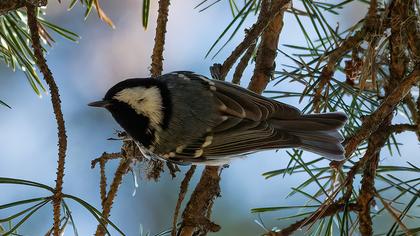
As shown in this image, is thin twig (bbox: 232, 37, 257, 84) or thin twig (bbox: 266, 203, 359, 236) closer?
thin twig (bbox: 266, 203, 359, 236)

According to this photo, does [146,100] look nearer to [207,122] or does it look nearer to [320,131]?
[207,122]

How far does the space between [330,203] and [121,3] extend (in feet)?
6.24

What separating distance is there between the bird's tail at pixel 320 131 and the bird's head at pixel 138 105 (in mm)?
240

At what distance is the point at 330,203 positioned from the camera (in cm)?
93

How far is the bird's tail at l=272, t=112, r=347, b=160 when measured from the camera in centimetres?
120

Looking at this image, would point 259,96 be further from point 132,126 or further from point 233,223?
point 233,223

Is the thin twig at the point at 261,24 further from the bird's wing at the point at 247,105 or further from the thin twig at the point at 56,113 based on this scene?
the thin twig at the point at 56,113

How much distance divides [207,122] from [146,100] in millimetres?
133

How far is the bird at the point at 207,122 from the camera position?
49.6 inches

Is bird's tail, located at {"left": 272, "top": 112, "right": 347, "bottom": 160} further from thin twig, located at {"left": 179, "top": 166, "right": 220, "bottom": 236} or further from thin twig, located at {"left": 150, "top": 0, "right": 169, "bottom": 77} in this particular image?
thin twig, located at {"left": 150, "top": 0, "right": 169, "bottom": 77}

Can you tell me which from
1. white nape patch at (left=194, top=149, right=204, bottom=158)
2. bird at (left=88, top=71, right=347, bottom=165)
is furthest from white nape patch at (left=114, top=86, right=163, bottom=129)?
white nape patch at (left=194, top=149, right=204, bottom=158)

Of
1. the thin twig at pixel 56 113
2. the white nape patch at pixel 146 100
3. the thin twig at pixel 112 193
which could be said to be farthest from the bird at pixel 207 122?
the thin twig at pixel 56 113

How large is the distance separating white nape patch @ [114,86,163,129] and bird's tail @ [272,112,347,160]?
0.24m

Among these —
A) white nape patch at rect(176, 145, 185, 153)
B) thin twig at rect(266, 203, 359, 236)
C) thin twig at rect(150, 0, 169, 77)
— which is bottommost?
thin twig at rect(266, 203, 359, 236)
